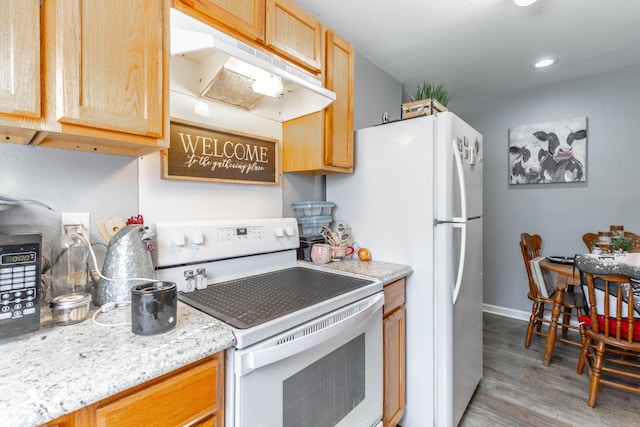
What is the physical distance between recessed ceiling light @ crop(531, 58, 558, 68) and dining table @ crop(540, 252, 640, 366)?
1653 mm

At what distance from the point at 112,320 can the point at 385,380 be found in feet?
3.95

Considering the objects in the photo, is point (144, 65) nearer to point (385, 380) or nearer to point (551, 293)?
point (385, 380)

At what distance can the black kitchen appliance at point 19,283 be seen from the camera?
2.35 feet

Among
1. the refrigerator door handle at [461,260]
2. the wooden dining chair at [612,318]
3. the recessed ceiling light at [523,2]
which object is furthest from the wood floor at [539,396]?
the recessed ceiling light at [523,2]

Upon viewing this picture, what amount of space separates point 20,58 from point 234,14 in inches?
29.0

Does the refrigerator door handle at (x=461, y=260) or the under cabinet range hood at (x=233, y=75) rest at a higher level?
the under cabinet range hood at (x=233, y=75)

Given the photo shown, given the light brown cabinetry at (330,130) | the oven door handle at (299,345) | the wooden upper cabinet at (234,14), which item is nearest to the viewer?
the oven door handle at (299,345)

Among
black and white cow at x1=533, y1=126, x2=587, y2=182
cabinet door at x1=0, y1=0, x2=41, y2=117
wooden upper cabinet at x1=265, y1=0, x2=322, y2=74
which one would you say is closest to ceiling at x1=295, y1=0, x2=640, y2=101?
wooden upper cabinet at x1=265, y1=0, x2=322, y2=74

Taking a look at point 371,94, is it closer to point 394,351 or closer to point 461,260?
point 461,260

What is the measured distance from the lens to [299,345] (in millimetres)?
938

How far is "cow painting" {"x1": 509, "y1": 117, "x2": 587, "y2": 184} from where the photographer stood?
2.97 m

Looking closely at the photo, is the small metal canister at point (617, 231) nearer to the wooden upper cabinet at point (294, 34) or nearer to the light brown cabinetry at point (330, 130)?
the light brown cabinetry at point (330, 130)

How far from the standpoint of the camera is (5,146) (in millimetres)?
960

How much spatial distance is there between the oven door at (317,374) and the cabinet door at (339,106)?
32.7 inches
